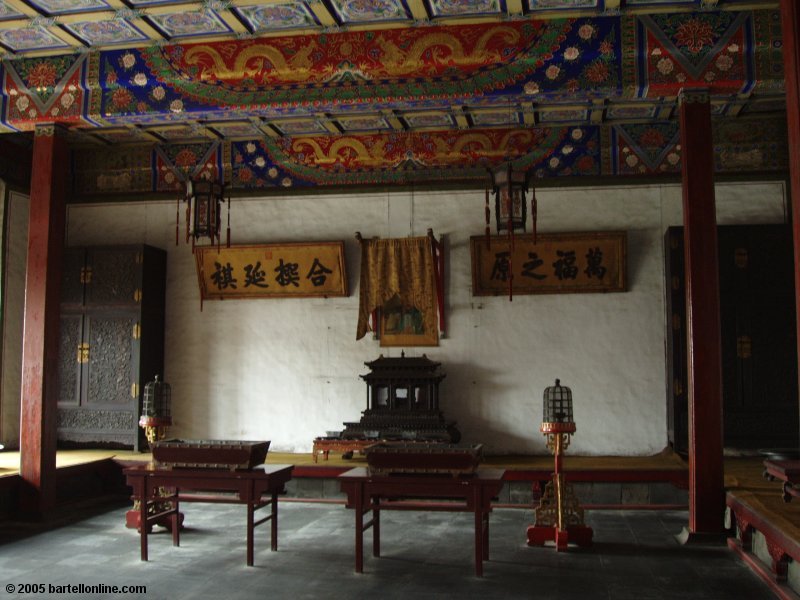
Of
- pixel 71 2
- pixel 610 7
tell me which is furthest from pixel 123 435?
pixel 610 7

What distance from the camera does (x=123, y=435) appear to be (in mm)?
7805

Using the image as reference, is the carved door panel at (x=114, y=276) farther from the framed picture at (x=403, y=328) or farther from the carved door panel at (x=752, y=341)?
the carved door panel at (x=752, y=341)

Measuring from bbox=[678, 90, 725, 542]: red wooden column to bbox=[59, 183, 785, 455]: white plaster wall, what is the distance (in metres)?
2.20

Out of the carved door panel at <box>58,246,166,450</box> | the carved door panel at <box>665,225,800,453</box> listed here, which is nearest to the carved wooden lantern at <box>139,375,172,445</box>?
the carved door panel at <box>58,246,166,450</box>

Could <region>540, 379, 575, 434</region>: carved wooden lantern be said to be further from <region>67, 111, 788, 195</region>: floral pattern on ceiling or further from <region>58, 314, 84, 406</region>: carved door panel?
<region>58, 314, 84, 406</region>: carved door panel

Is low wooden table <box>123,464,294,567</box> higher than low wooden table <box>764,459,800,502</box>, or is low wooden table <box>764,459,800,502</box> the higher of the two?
low wooden table <box>764,459,800,502</box>

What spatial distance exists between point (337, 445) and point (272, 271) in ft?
6.61

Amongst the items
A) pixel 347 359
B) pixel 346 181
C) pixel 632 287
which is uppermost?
pixel 346 181

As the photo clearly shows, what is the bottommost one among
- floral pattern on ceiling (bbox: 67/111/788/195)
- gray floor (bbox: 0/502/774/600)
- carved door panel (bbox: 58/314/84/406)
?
gray floor (bbox: 0/502/774/600)

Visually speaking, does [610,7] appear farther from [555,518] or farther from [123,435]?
[123,435]

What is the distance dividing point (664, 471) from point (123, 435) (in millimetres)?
5114

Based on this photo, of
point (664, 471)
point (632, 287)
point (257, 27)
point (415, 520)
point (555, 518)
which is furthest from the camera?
point (632, 287)

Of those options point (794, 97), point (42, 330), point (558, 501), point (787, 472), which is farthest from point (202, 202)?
point (787, 472)

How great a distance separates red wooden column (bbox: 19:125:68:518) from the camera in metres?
6.11
